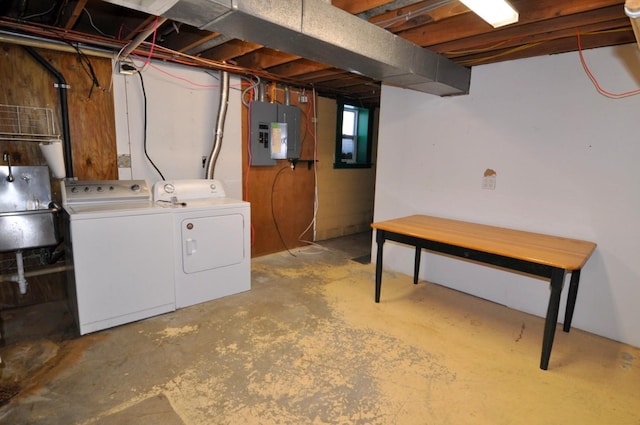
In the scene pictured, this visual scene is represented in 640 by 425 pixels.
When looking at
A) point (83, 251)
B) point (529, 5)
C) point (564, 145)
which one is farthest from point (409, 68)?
point (83, 251)

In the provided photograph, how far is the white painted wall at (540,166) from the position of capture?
2480 mm

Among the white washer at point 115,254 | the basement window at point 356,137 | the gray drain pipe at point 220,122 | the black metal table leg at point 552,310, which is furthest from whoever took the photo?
the basement window at point 356,137

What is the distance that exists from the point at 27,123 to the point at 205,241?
168 cm

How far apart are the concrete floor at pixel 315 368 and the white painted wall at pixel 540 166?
1.07 ft

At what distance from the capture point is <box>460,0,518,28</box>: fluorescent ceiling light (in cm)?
172

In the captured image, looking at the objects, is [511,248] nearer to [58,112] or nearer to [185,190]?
[185,190]

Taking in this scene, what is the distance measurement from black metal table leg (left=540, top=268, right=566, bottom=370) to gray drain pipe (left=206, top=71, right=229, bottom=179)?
3.15 m

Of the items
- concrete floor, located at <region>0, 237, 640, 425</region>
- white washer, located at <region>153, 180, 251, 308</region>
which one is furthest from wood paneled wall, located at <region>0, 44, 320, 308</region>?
white washer, located at <region>153, 180, 251, 308</region>

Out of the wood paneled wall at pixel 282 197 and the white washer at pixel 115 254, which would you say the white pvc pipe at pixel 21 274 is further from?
the wood paneled wall at pixel 282 197

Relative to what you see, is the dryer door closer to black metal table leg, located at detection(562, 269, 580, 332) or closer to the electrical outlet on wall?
the electrical outlet on wall

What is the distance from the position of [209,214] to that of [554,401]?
276cm

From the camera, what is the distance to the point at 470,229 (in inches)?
115

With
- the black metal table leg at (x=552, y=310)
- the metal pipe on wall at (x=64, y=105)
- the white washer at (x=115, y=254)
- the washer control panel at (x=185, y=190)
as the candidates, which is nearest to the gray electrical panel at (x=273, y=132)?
the washer control panel at (x=185, y=190)

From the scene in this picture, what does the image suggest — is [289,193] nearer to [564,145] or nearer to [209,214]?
[209,214]
